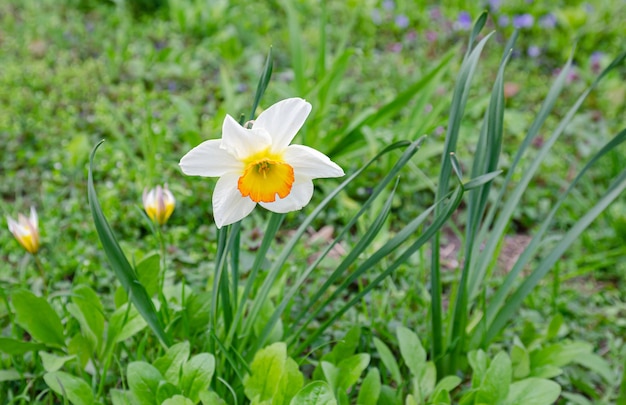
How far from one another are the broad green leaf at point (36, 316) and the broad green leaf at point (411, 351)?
0.84 meters

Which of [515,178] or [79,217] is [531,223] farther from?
[79,217]

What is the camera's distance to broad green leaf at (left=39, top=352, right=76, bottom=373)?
57.6 inches

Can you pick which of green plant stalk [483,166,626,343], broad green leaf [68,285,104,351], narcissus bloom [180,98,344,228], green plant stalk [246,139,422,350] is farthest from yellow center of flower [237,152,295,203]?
green plant stalk [483,166,626,343]

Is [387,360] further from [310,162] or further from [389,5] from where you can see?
[389,5]

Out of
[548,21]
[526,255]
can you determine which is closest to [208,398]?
[526,255]

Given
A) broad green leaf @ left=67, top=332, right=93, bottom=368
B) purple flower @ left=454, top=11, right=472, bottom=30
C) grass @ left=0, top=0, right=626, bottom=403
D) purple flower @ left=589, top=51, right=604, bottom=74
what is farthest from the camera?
purple flower @ left=454, top=11, right=472, bottom=30

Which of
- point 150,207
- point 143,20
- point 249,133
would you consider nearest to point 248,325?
point 150,207

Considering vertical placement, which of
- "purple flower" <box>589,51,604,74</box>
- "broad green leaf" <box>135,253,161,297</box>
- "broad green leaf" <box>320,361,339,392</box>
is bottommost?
"broad green leaf" <box>320,361,339,392</box>

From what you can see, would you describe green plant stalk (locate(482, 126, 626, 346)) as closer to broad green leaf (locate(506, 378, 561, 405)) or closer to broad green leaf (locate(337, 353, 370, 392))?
broad green leaf (locate(506, 378, 561, 405))

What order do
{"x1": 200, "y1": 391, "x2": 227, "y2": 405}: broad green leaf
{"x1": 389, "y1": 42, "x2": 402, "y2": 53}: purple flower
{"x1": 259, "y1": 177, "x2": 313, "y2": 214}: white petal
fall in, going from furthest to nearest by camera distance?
1. {"x1": 389, "y1": 42, "x2": 402, "y2": 53}: purple flower
2. {"x1": 200, "y1": 391, "x2": 227, "y2": 405}: broad green leaf
3. {"x1": 259, "y1": 177, "x2": 313, "y2": 214}: white petal

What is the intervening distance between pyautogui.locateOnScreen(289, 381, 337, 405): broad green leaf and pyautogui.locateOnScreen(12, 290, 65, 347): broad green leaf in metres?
0.66

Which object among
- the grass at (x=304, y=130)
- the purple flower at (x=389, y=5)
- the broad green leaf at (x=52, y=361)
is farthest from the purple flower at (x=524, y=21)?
the broad green leaf at (x=52, y=361)

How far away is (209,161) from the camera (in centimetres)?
116

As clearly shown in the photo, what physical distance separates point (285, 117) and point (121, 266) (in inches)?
18.9
